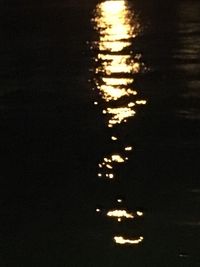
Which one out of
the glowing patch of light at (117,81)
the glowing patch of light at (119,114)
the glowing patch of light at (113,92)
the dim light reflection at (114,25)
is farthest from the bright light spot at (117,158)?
the dim light reflection at (114,25)

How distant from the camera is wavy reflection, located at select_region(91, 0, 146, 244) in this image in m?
7.49

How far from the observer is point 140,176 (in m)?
7.20

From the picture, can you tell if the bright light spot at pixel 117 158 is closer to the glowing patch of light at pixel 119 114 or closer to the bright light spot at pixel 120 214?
the glowing patch of light at pixel 119 114

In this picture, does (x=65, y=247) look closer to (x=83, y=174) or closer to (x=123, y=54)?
(x=83, y=174)

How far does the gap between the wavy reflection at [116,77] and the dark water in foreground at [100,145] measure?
2cm

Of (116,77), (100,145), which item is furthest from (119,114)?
(116,77)

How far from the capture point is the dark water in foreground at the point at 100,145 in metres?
6.07

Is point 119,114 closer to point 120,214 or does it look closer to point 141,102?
point 141,102

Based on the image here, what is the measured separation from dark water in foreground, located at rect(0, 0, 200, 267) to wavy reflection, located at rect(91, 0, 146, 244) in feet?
0.06

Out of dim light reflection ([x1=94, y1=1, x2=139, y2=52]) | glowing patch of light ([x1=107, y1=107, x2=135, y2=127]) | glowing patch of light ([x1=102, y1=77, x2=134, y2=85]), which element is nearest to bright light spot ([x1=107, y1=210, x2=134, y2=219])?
glowing patch of light ([x1=107, y1=107, x2=135, y2=127])

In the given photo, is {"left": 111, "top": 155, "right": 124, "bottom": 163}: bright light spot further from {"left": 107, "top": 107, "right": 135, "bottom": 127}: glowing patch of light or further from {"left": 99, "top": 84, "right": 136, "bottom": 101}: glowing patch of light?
{"left": 99, "top": 84, "right": 136, "bottom": 101}: glowing patch of light

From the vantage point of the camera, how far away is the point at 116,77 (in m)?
10.4

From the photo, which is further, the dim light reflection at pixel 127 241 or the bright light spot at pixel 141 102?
the bright light spot at pixel 141 102

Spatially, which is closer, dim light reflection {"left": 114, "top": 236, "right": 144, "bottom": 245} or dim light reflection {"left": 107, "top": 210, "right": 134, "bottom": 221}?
dim light reflection {"left": 114, "top": 236, "right": 144, "bottom": 245}
